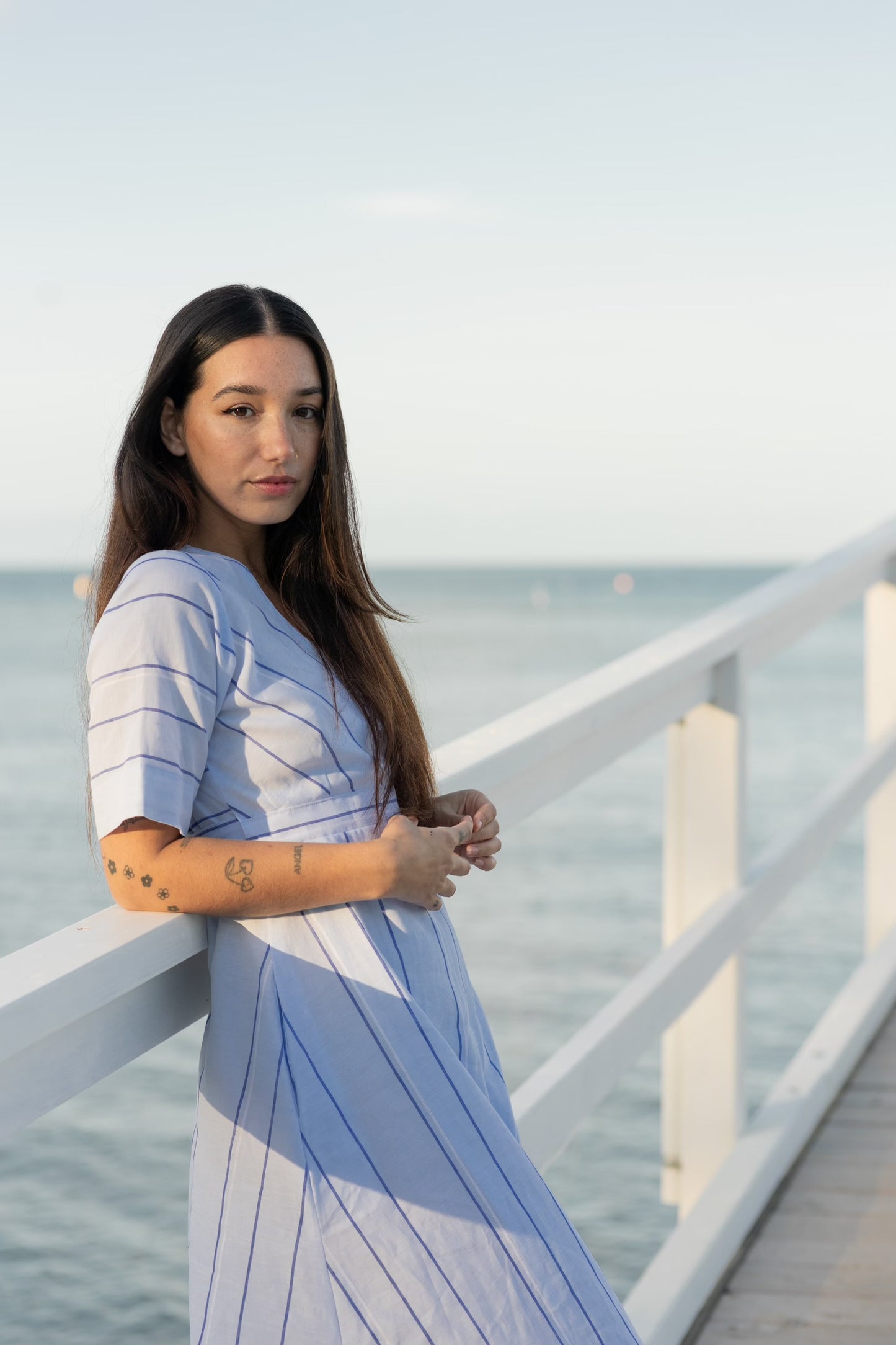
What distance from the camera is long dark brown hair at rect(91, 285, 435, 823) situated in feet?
4.16

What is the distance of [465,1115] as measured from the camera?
1.12 m

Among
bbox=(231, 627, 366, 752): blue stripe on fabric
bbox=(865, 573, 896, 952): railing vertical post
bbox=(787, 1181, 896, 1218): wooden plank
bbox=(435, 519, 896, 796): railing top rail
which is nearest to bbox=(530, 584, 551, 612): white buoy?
bbox=(865, 573, 896, 952): railing vertical post

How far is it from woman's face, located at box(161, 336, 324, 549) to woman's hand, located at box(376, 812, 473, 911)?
13.4 inches

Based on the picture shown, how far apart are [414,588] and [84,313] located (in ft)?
115

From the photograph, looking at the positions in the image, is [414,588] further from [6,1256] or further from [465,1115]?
[465,1115]

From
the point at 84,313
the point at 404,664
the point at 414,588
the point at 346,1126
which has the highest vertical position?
the point at 84,313

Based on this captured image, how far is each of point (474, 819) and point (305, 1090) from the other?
1.13ft

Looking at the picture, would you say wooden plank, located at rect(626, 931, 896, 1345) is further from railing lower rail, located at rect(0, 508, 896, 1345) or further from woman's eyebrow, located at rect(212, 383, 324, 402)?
woman's eyebrow, located at rect(212, 383, 324, 402)

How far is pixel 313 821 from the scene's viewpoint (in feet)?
3.78

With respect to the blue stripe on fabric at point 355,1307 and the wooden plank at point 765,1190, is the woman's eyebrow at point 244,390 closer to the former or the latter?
the blue stripe on fabric at point 355,1307

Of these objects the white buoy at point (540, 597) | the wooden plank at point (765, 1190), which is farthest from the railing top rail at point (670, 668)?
the white buoy at point (540, 597)

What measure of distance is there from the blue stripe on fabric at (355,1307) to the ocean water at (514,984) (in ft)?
1.62

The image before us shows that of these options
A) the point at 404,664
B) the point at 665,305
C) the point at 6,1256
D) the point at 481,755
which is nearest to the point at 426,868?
the point at 481,755

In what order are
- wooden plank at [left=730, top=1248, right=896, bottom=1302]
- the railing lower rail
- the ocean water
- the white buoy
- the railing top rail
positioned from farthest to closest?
the white buoy → the ocean water → wooden plank at [left=730, top=1248, right=896, bottom=1302] → the railing top rail → the railing lower rail
